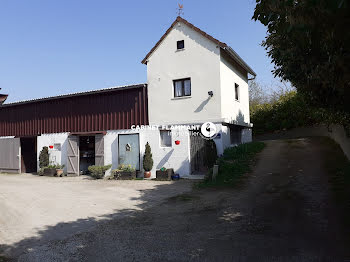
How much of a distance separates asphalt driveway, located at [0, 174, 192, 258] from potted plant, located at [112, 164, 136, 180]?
133cm

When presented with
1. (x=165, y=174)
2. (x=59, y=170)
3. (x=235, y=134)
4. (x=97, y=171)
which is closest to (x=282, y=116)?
(x=235, y=134)

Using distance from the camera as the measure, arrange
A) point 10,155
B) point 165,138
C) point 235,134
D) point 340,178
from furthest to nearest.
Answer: point 10,155, point 235,134, point 165,138, point 340,178

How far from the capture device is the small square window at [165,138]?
1531 centimetres

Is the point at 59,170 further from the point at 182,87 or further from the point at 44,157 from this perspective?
the point at 182,87

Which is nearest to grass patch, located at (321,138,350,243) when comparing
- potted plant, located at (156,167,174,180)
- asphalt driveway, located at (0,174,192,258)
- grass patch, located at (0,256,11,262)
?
asphalt driveway, located at (0,174,192,258)

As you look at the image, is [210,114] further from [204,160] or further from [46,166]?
[46,166]

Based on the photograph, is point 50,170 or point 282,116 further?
point 282,116

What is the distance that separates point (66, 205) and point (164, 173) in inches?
238

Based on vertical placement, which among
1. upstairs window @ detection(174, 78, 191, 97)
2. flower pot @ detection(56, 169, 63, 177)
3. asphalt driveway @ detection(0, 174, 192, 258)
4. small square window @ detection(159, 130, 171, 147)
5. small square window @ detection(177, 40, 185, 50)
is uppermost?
small square window @ detection(177, 40, 185, 50)

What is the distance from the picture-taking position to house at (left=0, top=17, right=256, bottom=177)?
47.6 ft

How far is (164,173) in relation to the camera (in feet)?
46.5

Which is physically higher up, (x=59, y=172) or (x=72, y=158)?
(x=72, y=158)

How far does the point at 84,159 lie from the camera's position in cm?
1842

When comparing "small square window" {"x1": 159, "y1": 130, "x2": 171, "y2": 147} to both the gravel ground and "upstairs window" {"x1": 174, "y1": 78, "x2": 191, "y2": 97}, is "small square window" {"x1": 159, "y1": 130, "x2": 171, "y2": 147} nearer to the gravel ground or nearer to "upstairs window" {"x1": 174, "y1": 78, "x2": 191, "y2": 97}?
"upstairs window" {"x1": 174, "y1": 78, "x2": 191, "y2": 97}
